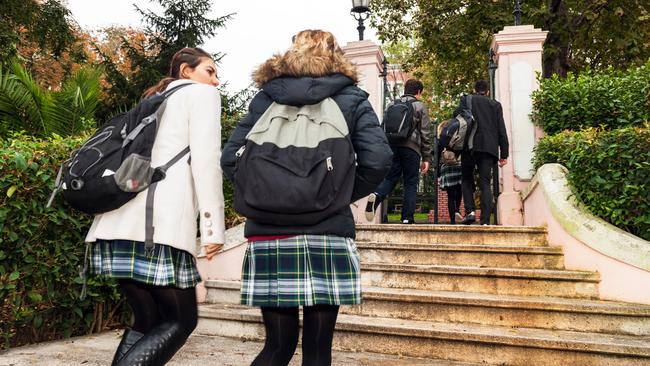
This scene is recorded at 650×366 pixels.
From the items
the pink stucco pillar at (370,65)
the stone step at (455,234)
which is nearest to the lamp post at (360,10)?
the pink stucco pillar at (370,65)

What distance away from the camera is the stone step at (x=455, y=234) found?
195 inches

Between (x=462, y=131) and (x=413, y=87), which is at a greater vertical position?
(x=413, y=87)

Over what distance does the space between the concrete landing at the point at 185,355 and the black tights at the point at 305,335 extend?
1646 mm

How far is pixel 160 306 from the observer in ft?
6.97

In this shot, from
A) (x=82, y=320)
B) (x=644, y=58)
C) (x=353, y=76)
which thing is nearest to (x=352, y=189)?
(x=353, y=76)

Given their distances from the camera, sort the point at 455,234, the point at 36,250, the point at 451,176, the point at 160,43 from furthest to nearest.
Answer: the point at 160,43, the point at 451,176, the point at 455,234, the point at 36,250

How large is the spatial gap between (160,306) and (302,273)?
70 cm

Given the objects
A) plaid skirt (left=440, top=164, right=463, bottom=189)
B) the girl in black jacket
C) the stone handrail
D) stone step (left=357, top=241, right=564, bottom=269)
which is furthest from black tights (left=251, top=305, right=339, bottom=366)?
plaid skirt (left=440, top=164, right=463, bottom=189)

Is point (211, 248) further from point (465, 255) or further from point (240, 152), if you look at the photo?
point (465, 255)

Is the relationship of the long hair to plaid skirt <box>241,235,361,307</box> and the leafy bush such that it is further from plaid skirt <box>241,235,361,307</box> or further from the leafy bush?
the leafy bush

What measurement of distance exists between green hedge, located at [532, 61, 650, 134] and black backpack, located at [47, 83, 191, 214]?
512 cm

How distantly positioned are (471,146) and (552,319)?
2746 mm

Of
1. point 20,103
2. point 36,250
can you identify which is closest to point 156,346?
point 36,250

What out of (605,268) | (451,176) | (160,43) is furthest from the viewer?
(160,43)
